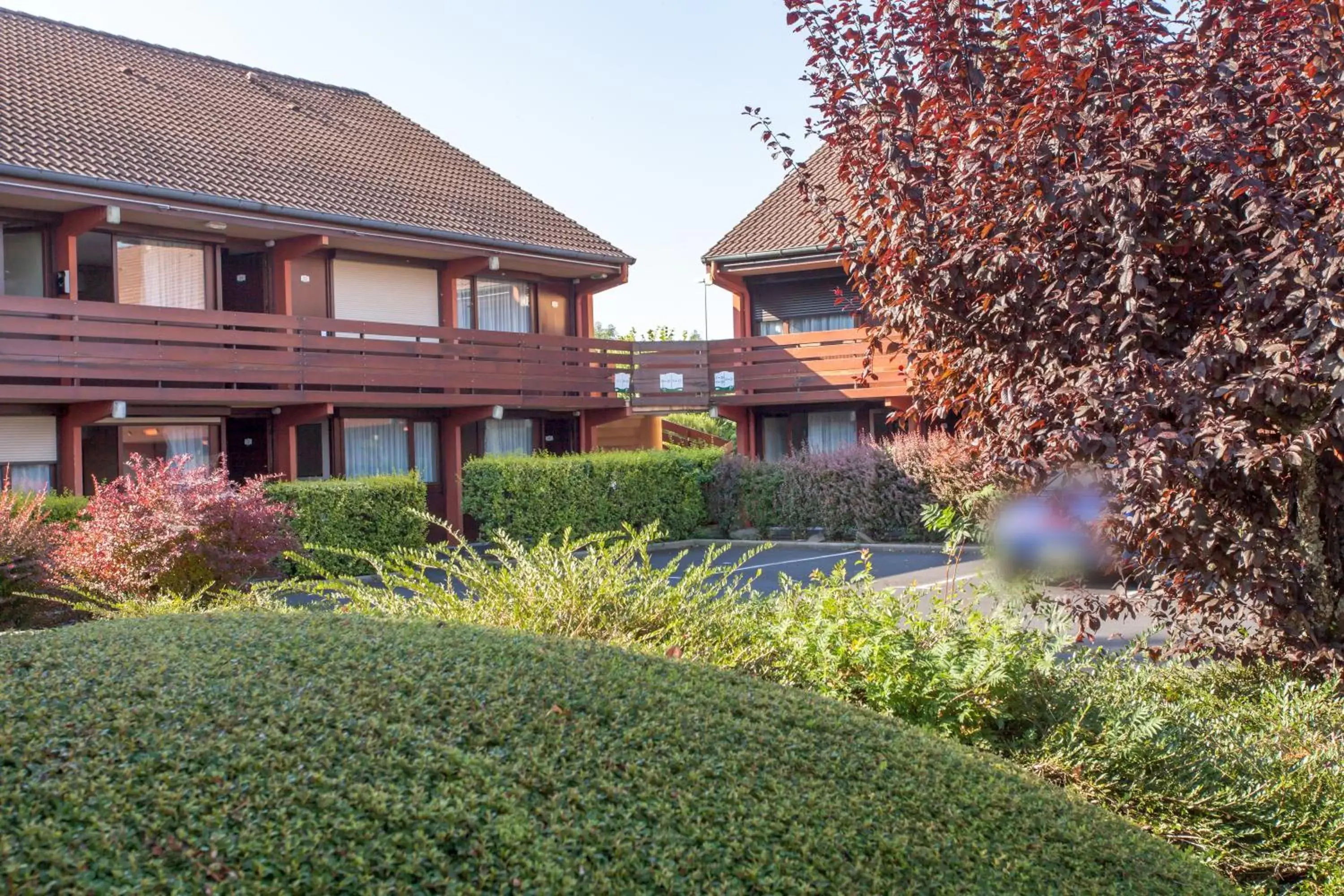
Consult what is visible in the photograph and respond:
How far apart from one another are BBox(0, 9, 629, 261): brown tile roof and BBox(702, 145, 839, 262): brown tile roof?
2.73 metres

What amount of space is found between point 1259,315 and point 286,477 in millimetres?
17443

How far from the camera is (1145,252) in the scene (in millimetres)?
5715

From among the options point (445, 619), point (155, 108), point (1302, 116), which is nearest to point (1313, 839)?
point (1302, 116)

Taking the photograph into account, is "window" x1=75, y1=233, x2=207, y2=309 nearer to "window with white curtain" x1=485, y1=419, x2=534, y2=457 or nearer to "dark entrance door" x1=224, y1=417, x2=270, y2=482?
"dark entrance door" x1=224, y1=417, x2=270, y2=482

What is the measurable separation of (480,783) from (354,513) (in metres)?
14.8

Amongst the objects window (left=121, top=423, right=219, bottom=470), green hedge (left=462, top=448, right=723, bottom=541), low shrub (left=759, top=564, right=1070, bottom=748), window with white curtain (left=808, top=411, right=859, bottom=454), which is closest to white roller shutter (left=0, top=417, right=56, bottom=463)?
window (left=121, top=423, right=219, bottom=470)

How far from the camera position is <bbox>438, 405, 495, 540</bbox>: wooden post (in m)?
23.4

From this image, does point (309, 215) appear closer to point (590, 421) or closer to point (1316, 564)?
point (590, 421)

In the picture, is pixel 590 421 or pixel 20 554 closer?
pixel 20 554

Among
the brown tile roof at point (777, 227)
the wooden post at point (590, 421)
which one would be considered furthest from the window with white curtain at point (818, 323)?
the wooden post at point (590, 421)

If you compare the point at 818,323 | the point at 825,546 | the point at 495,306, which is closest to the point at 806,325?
the point at 818,323

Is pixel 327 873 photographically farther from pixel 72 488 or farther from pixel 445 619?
pixel 72 488

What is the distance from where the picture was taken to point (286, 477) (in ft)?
67.0

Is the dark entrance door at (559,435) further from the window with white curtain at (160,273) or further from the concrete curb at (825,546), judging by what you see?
the window with white curtain at (160,273)
